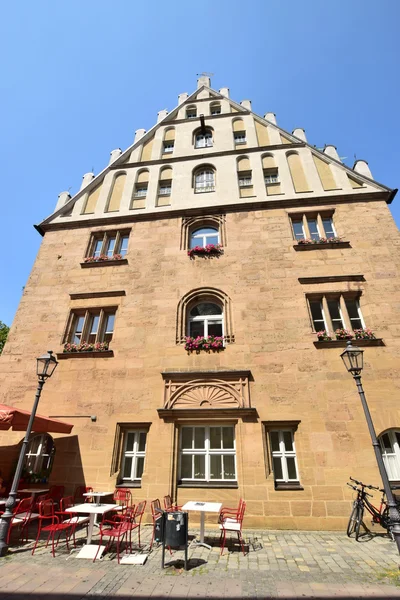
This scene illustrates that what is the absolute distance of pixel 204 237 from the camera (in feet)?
46.4

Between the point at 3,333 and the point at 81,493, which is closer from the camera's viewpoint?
the point at 81,493

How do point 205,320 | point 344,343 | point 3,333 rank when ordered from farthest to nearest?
point 3,333 < point 205,320 < point 344,343

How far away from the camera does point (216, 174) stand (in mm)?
15617

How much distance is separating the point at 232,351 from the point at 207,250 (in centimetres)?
462

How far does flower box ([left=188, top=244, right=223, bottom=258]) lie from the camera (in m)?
13.0

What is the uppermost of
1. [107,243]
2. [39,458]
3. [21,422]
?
[107,243]

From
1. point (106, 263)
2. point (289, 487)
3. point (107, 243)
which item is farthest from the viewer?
point (107, 243)

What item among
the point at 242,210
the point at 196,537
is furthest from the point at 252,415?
the point at 242,210

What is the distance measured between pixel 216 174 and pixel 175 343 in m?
9.39

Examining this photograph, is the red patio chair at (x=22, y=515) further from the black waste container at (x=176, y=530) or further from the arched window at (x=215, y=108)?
the arched window at (x=215, y=108)

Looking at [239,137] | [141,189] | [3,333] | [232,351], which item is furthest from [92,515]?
[3,333]

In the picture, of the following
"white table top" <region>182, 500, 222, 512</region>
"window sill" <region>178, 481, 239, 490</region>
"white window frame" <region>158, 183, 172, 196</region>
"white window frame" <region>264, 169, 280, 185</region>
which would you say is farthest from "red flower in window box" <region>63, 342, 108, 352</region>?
"white window frame" <region>264, 169, 280, 185</region>

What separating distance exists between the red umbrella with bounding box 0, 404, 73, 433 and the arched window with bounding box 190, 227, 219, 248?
8.84 m

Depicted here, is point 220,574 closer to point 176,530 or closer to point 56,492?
point 176,530
